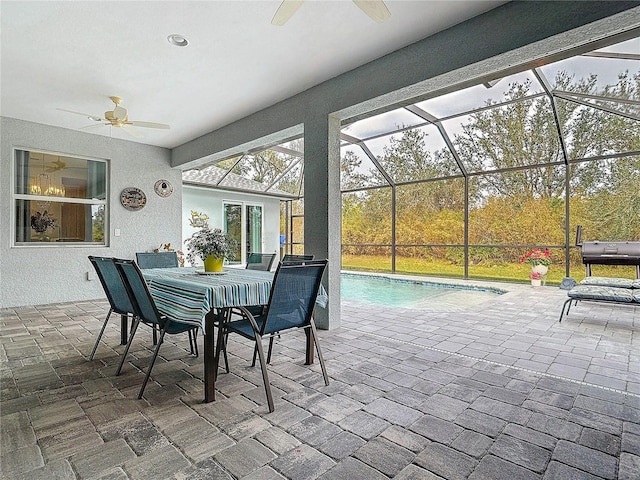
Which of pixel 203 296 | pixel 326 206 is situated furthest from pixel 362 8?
pixel 326 206

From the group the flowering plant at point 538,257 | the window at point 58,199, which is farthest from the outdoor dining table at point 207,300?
the flowering plant at point 538,257

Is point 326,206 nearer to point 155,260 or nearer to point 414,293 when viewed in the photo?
point 155,260

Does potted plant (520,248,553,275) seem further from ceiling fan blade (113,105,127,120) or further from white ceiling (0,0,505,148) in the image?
ceiling fan blade (113,105,127,120)

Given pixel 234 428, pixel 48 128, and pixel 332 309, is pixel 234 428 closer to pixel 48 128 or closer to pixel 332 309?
pixel 332 309

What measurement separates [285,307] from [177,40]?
2.69m

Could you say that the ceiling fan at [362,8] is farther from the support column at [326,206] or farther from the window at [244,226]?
the window at [244,226]

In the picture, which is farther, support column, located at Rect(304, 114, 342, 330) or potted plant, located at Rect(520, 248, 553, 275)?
potted plant, located at Rect(520, 248, 553, 275)

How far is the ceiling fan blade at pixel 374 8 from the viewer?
2.14 meters

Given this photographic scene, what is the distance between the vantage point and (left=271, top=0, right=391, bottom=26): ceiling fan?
7.04 feet

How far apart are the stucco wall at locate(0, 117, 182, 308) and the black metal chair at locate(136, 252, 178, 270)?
9.14 feet

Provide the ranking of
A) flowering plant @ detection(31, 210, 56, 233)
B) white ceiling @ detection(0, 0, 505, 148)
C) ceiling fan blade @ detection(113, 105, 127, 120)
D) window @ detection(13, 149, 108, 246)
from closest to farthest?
1. white ceiling @ detection(0, 0, 505, 148)
2. ceiling fan blade @ detection(113, 105, 127, 120)
3. window @ detection(13, 149, 108, 246)
4. flowering plant @ detection(31, 210, 56, 233)

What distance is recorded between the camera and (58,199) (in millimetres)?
5906

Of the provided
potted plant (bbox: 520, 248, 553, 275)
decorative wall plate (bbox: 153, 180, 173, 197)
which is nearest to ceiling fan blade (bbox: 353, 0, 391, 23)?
decorative wall plate (bbox: 153, 180, 173, 197)

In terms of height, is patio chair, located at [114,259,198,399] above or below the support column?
below
